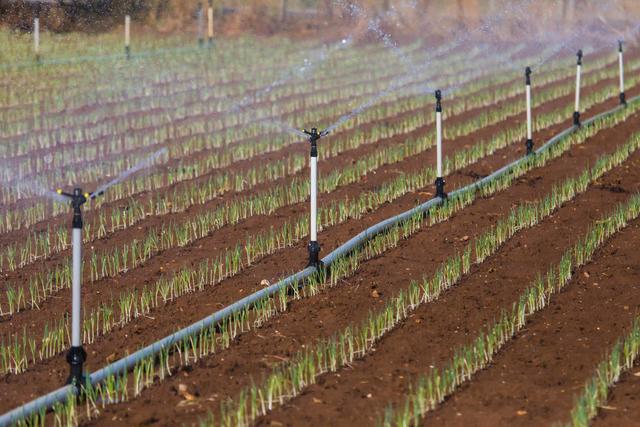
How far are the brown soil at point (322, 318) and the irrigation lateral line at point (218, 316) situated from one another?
0.21 meters

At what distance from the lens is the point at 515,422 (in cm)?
552

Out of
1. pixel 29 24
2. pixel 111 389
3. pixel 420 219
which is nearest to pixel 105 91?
pixel 29 24

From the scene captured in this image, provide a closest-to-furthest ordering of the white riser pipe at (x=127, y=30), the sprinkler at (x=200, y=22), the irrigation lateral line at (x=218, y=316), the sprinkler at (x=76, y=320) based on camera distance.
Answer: the irrigation lateral line at (x=218, y=316)
the sprinkler at (x=76, y=320)
the white riser pipe at (x=127, y=30)
the sprinkler at (x=200, y=22)

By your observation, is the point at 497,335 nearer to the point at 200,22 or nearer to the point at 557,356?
the point at 557,356

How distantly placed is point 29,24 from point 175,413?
12.9 metres

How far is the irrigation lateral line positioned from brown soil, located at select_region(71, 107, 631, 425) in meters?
0.21

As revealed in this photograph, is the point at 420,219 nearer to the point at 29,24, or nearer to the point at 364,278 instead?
the point at 364,278

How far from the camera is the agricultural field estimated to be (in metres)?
5.89

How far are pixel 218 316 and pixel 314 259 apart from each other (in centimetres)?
121

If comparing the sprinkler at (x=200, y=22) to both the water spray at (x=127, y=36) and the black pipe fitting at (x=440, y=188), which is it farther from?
the black pipe fitting at (x=440, y=188)

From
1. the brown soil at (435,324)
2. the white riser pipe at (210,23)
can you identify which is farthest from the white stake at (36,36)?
the brown soil at (435,324)

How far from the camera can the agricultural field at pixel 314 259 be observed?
19.3ft

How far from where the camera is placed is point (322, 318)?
7.20 m

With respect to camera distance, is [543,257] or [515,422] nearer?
[515,422]
